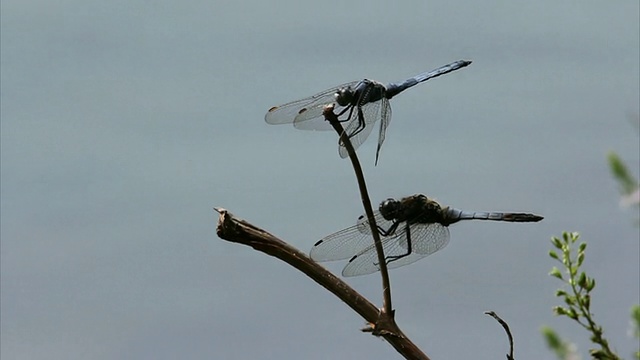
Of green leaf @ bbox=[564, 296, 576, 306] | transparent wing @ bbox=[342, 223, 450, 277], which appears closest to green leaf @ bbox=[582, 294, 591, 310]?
green leaf @ bbox=[564, 296, 576, 306]

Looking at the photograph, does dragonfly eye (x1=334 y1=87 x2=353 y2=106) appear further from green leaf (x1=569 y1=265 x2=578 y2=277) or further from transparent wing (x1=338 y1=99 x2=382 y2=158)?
green leaf (x1=569 y1=265 x2=578 y2=277)

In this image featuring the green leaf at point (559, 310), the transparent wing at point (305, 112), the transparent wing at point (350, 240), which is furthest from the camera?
the transparent wing at point (305, 112)

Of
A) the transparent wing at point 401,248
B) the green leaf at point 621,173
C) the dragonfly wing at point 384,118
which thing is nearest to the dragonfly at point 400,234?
the transparent wing at point 401,248

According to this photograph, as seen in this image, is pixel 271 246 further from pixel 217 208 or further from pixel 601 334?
pixel 601 334

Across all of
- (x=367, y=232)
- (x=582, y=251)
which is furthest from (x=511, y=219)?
(x=582, y=251)

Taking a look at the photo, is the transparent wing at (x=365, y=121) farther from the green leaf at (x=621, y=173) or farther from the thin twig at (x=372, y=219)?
the green leaf at (x=621, y=173)

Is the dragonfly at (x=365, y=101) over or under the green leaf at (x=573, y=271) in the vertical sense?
over
